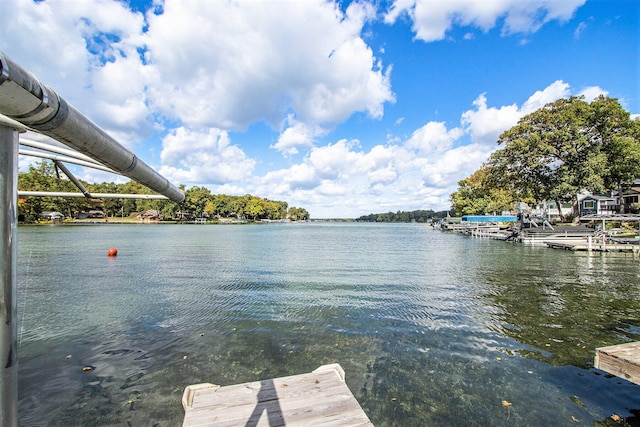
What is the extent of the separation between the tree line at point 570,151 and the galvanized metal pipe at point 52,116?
52.0 meters

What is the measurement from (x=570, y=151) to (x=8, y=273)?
5509cm

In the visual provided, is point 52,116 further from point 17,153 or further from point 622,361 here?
point 622,361

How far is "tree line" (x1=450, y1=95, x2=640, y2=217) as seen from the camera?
4097cm

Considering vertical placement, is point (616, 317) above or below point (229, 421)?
below

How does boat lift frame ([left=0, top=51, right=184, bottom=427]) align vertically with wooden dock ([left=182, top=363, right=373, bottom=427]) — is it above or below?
above

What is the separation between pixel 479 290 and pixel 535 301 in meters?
2.65

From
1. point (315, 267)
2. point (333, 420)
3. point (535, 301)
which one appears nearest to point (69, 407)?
point (333, 420)

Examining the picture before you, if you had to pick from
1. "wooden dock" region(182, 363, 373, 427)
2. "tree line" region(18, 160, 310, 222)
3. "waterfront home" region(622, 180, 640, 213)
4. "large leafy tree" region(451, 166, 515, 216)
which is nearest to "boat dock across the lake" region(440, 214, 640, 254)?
"waterfront home" region(622, 180, 640, 213)

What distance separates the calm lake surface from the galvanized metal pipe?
525 cm

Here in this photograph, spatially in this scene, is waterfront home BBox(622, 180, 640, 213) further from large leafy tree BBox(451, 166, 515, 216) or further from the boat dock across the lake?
large leafy tree BBox(451, 166, 515, 216)

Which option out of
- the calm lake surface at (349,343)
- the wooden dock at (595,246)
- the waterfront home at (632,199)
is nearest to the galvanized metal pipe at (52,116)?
the calm lake surface at (349,343)

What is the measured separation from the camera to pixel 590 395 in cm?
595

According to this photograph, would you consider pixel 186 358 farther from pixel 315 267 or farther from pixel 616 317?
pixel 315 267

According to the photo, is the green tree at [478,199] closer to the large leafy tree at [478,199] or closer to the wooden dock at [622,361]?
the large leafy tree at [478,199]
